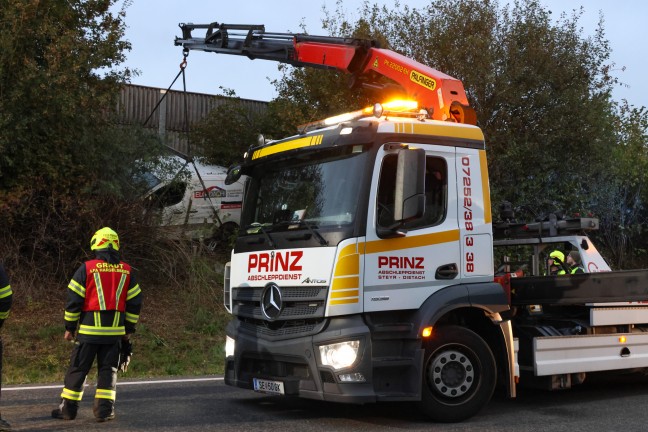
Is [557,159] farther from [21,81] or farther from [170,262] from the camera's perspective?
[21,81]

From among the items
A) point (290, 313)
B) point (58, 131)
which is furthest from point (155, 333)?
point (290, 313)

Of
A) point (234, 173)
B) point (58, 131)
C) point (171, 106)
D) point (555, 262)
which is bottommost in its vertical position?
point (555, 262)

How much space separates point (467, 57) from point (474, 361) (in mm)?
11514

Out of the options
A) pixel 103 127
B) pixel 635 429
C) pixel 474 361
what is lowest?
pixel 635 429

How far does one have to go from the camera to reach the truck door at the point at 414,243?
6594 millimetres

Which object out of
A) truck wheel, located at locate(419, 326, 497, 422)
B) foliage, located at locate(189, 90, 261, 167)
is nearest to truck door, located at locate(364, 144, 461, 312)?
truck wheel, located at locate(419, 326, 497, 422)

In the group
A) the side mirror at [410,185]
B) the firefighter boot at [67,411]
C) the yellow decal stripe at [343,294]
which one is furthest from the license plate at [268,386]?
the side mirror at [410,185]

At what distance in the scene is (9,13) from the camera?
42.6 ft

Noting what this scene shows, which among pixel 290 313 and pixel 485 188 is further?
pixel 485 188

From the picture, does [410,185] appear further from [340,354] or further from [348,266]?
[340,354]

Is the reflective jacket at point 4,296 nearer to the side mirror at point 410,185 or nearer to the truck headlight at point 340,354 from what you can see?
the truck headlight at point 340,354

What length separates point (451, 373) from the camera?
696 cm

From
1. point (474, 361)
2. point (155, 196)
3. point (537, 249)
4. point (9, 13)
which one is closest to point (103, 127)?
point (155, 196)

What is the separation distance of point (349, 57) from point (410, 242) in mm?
3870
